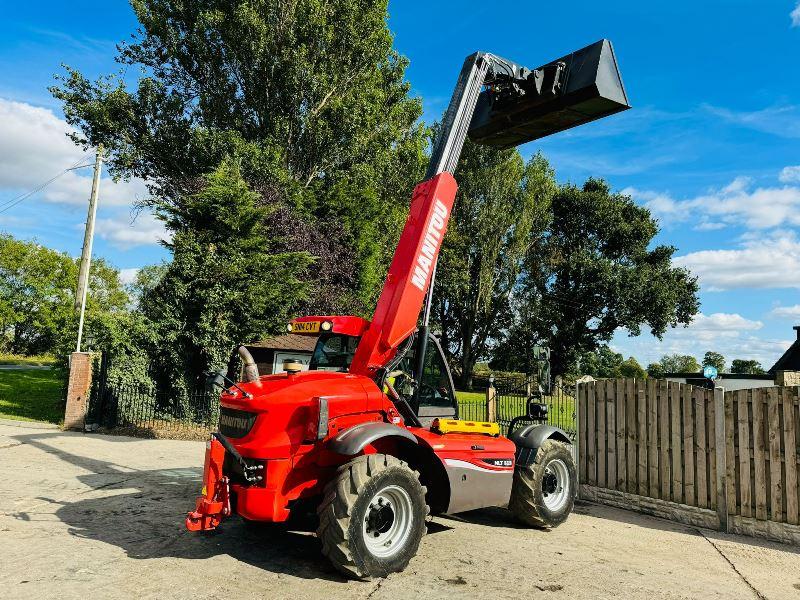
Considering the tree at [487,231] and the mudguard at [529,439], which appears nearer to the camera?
the mudguard at [529,439]

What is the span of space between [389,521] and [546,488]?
2632 mm

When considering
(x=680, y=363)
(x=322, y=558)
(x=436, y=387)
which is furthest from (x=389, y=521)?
(x=680, y=363)

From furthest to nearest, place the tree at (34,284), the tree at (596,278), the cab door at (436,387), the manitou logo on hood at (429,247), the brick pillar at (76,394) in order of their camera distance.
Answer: the tree at (34,284) < the tree at (596,278) < the brick pillar at (76,394) < the cab door at (436,387) < the manitou logo on hood at (429,247)

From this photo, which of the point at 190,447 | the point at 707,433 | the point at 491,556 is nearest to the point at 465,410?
the point at 190,447

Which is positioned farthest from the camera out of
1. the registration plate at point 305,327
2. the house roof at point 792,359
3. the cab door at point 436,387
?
the house roof at point 792,359

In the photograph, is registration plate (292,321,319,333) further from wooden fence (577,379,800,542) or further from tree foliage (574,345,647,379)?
tree foliage (574,345,647,379)

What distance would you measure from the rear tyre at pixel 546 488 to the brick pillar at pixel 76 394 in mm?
12117

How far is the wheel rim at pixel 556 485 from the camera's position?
6.97 m

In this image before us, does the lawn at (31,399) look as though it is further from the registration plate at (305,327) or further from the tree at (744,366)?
the tree at (744,366)

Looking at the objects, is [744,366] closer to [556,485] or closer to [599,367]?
[599,367]

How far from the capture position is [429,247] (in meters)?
5.96

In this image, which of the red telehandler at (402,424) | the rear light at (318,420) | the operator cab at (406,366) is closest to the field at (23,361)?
the operator cab at (406,366)

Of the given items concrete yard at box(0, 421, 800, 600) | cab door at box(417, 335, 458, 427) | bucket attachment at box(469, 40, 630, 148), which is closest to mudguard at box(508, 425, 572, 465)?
concrete yard at box(0, 421, 800, 600)

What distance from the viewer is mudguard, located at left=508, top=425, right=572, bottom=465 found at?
22.1 feet
